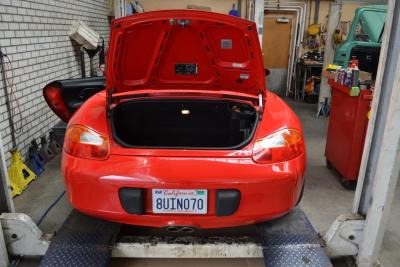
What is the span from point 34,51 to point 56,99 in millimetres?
1218

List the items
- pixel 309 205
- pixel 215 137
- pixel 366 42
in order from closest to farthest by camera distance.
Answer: pixel 215 137 < pixel 309 205 < pixel 366 42

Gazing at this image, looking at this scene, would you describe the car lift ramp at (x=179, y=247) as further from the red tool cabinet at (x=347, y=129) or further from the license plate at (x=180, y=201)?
the red tool cabinet at (x=347, y=129)

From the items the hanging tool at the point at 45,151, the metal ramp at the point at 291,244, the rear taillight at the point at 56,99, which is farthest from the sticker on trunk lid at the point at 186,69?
the hanging tool at the point at 45,151

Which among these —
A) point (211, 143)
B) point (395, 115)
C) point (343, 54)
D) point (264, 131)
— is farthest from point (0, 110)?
point (343, 54)

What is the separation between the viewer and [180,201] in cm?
173

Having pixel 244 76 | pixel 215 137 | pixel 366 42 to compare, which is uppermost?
pixel 366 42

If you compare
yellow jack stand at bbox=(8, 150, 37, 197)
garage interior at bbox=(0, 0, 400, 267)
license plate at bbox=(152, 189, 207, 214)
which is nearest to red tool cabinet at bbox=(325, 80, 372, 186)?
garage interior at bbox=(0, 0, 400, 267)

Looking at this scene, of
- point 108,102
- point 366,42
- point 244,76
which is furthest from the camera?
point 366,42

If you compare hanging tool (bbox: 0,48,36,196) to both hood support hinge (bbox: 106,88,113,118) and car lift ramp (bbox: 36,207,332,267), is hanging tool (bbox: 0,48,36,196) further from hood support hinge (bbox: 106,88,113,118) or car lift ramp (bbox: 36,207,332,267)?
hood support hinge (bbox: 106,88,113,118)

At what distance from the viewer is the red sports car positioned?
1.71 meters

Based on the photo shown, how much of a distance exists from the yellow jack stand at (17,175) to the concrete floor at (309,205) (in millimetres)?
67

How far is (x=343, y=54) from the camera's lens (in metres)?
5.42

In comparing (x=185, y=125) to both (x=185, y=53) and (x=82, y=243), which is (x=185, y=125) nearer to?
(x=185, y=53)

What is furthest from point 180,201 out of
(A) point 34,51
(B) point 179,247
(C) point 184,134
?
(A) point 34,51
